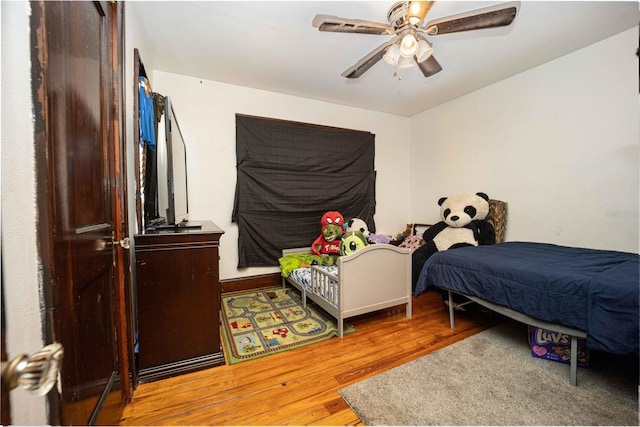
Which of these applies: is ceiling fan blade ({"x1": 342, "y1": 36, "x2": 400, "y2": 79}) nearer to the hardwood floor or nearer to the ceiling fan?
the ceiling fan

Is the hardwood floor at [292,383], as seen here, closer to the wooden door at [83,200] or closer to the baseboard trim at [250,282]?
the wooden door at [83,200]

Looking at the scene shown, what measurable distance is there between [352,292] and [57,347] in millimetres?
1837

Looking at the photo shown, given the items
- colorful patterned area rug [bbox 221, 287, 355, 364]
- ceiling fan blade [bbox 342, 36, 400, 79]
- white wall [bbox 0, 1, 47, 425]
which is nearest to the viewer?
white wall [bbox 0, 1, 47, 425]

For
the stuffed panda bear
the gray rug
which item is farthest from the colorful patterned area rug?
the stuffed panda bear

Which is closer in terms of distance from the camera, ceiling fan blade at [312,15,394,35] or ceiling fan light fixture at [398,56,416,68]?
ceiling fan blade at [312,15,394,35]

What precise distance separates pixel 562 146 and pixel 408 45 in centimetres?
203

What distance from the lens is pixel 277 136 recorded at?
3.21m

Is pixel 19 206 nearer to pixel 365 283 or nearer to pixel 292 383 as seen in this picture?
pixel 292 383

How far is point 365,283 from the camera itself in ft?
6.91

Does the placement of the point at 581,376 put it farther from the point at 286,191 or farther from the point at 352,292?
the point at 286,191

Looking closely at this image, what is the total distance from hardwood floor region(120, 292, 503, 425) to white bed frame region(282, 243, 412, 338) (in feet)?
0.73

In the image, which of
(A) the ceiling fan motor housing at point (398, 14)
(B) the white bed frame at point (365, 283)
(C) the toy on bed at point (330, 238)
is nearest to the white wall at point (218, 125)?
(C) the toy on bed at point (330, 238)

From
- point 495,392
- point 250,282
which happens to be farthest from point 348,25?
point 250,282

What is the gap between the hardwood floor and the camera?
1.28 m
